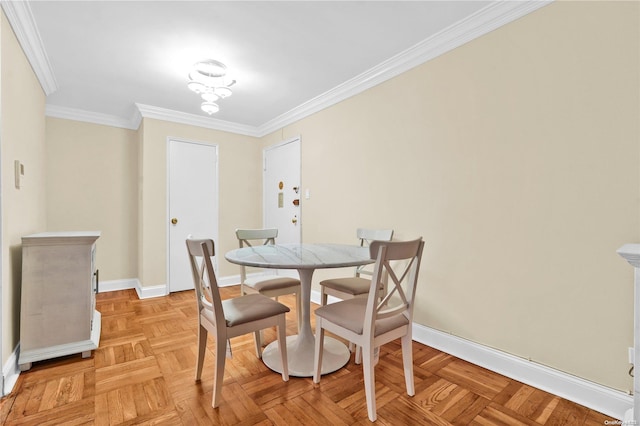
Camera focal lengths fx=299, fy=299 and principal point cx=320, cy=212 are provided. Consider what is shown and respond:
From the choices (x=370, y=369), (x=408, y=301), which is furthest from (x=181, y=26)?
(x=370, y=369)

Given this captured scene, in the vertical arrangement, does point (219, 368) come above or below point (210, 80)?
below

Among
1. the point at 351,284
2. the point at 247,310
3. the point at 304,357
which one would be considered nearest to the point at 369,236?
the point at 351,284

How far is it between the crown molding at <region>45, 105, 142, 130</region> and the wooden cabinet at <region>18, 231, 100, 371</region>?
2.28m

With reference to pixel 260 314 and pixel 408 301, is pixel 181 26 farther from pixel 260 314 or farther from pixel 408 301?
pixel 408 301

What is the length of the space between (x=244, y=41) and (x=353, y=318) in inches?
83.7

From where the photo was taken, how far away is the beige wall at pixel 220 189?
147 inches

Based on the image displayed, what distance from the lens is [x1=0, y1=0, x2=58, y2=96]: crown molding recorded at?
186cm

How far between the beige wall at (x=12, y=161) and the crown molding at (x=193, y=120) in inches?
43.7

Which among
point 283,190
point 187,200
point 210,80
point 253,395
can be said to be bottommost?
point 253,395

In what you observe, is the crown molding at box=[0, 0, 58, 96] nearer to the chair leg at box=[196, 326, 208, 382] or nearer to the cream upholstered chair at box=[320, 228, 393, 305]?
the chair leg at box=[196, 326, 208, 382]

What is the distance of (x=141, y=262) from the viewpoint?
12.5ft

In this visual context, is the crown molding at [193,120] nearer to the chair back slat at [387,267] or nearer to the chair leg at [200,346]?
the chair leg at [200,346]

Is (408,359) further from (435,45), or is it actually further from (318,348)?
(435,45)

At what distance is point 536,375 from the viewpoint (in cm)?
177
